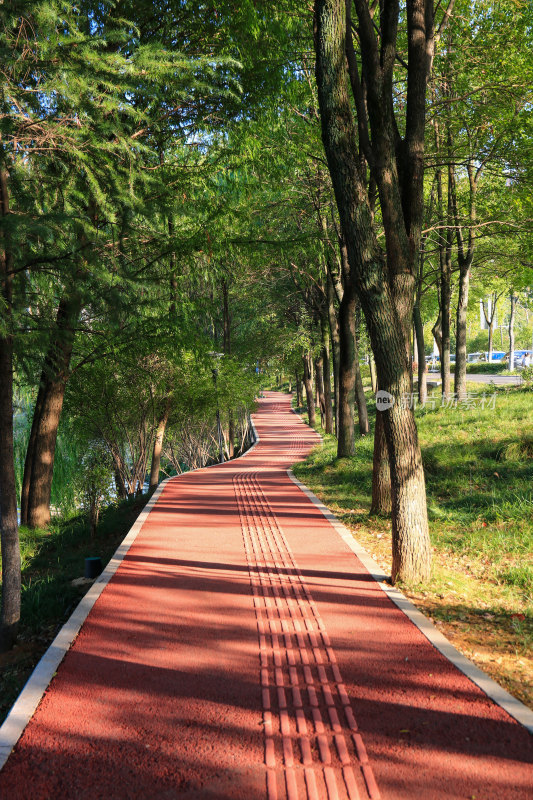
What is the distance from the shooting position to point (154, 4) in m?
9.92

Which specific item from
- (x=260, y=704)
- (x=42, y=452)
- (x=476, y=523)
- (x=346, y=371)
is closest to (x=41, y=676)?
(x=260, y=704)

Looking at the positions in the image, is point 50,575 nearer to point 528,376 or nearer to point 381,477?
point 381,477

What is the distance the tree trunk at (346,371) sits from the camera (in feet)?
43.9

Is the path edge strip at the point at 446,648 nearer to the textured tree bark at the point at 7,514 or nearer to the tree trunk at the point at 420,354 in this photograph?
the textured tree bark at the point at 7,514

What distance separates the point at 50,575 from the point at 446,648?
6617 mm

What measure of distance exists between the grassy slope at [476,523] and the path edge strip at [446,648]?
0.13 m

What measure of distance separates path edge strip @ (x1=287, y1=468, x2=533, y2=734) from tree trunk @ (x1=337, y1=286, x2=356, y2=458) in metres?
6.42

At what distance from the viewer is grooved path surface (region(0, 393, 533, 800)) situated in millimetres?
3230

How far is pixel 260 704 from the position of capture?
3.97 metres

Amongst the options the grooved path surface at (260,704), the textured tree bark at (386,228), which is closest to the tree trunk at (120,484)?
the grooved path surface at (260,704)

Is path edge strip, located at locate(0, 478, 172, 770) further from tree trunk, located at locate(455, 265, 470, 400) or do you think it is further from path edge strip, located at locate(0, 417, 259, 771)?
tree trunk, located at locate(455, 265, 470, 400)

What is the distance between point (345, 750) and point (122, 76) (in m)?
6.46

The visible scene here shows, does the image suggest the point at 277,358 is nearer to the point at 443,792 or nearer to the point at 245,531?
the point at 245,531

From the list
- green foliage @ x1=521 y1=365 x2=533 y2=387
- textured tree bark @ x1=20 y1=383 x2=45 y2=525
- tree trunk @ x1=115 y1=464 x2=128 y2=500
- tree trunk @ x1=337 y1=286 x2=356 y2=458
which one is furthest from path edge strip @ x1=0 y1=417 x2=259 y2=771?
green foliage @ x1=521 y1=365 x2=533 y2=387
